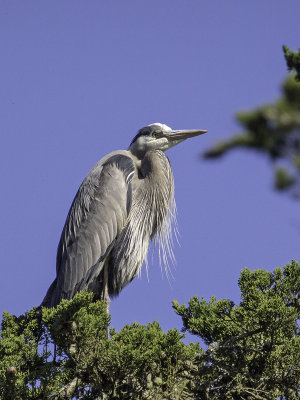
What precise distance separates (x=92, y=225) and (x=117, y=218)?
28cm

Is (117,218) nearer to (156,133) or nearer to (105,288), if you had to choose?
(105,288)

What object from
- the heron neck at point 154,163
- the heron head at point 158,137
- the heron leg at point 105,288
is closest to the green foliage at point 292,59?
the heron leg at point 105,288

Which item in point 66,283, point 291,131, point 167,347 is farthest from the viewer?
point 66,283

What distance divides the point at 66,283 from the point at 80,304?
222 centimetres

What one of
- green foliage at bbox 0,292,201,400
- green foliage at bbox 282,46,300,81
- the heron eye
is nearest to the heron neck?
the heron eye

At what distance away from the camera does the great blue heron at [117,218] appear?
637 cm

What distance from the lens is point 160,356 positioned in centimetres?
394

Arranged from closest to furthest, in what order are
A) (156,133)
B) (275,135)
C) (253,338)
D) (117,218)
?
(275,135)
(253,338)
(117,218)
(156,133)

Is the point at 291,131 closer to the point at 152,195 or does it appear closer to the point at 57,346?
the point at 57,346

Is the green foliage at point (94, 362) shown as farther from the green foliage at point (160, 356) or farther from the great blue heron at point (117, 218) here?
the great blue heron at point (117, 218)

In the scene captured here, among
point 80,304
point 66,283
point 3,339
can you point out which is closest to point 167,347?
point 80,304

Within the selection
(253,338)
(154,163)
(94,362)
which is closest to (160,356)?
(94,362)

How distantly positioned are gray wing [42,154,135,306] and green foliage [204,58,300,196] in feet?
15.6

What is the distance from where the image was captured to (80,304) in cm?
410
